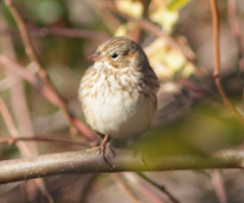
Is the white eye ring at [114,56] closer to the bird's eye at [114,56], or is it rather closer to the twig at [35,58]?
the bird's eye at [114,56]

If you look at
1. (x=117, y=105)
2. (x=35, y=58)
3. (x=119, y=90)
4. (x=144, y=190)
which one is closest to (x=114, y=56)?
(x=119, y=90)

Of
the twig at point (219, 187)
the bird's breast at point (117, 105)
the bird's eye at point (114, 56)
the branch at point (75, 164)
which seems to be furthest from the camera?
the twig at point (219, 187)

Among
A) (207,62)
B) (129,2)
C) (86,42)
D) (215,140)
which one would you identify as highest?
(86,42)

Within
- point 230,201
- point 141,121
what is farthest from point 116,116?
point 230,201

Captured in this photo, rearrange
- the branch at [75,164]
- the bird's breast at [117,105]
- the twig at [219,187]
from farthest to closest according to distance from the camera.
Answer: the twig at [219,187] → the bird's breast at [117,105] → the branch at [75,164]

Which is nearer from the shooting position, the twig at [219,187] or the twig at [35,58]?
the twig at [35,58]

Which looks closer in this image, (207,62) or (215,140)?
(215,140)

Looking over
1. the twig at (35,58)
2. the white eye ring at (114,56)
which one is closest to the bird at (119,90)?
the white eye ring at (114,56)

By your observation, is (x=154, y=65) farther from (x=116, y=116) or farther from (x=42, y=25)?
(x=42, y=25)

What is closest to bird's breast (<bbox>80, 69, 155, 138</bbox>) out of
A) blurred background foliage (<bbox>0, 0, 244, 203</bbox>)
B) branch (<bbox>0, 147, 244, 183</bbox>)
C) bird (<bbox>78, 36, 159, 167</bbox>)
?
bird (<bbox>78, 36, 159, 167</bbox>)
